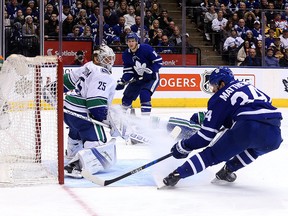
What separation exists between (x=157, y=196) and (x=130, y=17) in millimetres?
7850

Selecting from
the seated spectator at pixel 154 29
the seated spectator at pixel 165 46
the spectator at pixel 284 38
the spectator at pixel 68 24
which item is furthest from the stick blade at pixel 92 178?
the spectator at pixel 284 38

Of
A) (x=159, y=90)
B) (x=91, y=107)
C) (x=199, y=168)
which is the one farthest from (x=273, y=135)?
(x=159, y=90)

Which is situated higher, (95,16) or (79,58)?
(95,16)

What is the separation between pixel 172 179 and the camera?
172 inches

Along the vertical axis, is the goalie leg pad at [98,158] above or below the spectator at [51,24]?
below

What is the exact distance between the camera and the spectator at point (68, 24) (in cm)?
1095

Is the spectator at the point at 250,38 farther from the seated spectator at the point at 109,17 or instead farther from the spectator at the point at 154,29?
the seated spectator at the point at 109,17

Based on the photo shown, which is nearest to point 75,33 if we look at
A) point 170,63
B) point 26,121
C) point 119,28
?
point 119,28

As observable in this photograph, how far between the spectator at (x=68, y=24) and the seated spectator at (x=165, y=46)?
1510 mm

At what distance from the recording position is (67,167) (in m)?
4.83

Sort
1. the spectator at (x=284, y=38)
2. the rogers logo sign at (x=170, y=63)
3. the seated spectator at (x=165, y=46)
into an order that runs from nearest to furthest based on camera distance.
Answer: the rogers logo sign at (x=170, y=63) → the seated spectator at (x=165, y=46) → the spectator at (x=284, y=38)

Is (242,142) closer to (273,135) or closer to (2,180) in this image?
(273,135)

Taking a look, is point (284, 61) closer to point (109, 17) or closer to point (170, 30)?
point (170, 30)

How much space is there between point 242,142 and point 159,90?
7.23 m
